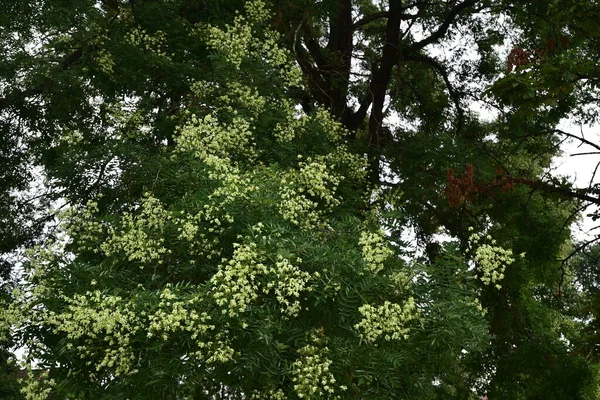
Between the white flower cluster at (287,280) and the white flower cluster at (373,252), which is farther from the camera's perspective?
the white flower cluster at (373,252)

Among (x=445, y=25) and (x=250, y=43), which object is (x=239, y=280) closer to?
(x=250, y=43)

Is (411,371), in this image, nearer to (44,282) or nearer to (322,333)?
(322,333)

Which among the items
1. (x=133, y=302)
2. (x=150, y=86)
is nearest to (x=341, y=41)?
(x=150, y=86)

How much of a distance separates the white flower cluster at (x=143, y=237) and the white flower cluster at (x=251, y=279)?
85 centimetres

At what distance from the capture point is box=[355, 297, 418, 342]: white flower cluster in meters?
5.71

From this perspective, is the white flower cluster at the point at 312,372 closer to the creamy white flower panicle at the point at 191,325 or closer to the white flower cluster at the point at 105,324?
the creamy white flower panicle at the point at 191,325

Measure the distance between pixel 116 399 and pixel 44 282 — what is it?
4.18 feet

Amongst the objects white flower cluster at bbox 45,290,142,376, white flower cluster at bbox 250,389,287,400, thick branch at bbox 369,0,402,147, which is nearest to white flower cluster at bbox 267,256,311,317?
white flower cluster at bbox 250,389,287,400

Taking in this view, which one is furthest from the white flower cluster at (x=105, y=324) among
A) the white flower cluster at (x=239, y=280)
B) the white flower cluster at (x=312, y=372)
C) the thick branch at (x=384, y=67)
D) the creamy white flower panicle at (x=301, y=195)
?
the thick branch at (x=384, y=67)

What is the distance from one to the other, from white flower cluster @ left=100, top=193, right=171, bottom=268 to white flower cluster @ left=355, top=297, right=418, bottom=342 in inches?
75.9

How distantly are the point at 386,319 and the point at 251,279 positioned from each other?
1.10m

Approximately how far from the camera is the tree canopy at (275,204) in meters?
6.16

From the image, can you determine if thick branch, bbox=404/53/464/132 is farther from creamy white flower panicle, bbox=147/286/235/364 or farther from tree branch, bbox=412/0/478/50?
creamy white flower panicle, bbox=147/286/235/364

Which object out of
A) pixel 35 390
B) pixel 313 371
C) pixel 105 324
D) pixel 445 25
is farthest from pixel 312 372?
pixel 445 25
